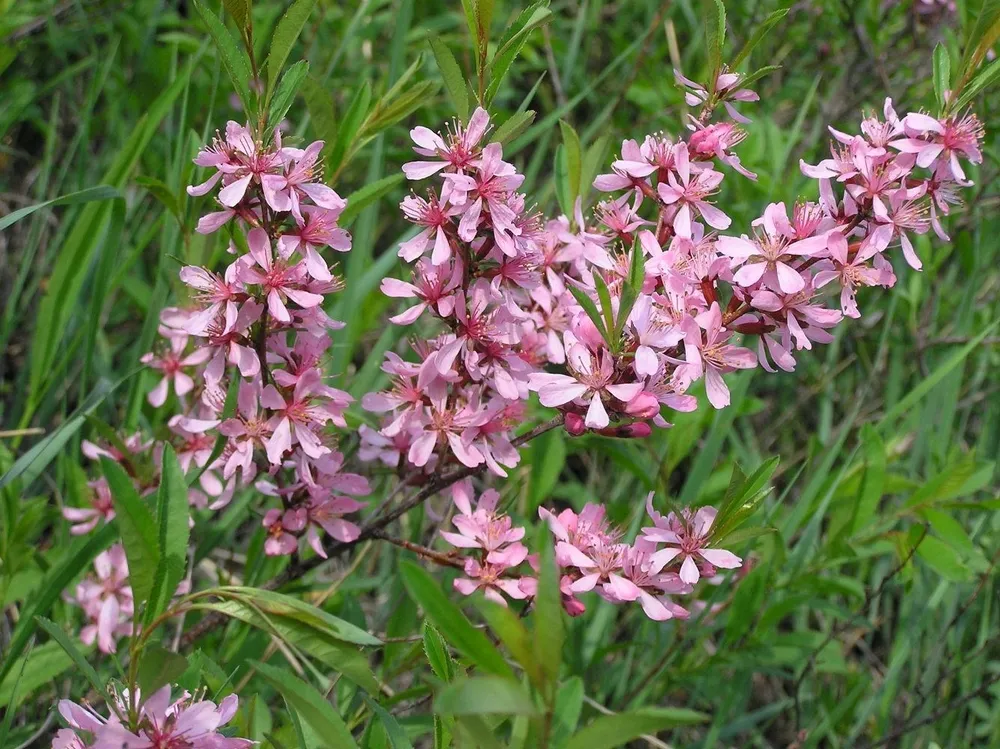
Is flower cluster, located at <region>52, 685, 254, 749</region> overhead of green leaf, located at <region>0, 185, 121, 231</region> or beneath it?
beneath

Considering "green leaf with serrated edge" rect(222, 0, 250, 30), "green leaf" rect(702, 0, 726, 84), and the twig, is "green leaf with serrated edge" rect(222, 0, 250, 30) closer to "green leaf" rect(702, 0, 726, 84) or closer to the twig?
"green leaf" rect(702, 0, 726, 84)

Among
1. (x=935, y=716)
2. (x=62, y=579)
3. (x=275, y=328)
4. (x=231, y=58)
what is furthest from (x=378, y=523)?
(x=935, y=716)

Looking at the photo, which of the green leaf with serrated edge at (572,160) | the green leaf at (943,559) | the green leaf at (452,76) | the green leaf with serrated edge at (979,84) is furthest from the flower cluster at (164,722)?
the green leaf at (943,559)

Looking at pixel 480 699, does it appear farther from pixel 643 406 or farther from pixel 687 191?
pixel 687 191

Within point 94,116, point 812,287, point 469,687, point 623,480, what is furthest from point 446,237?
point 94,116

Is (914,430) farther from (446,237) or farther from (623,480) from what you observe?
(446,237)

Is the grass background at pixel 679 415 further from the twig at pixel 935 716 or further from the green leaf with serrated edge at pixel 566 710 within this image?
the green leaf with serrated edge at pixel 566 710

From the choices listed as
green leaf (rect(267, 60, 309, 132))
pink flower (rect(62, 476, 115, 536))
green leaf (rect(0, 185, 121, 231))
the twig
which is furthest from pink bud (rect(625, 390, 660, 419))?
the twig
